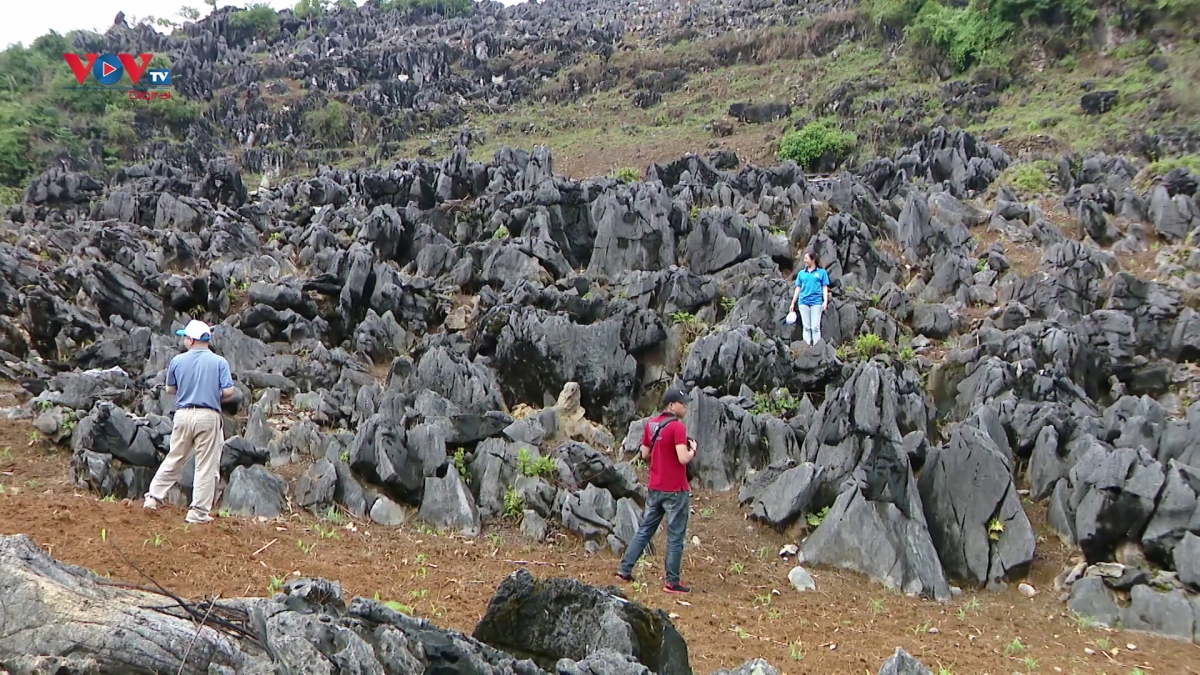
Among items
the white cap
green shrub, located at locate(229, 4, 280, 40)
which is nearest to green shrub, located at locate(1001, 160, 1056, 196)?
the white cap

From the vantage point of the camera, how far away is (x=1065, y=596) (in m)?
8.68

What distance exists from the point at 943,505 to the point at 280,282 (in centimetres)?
1502

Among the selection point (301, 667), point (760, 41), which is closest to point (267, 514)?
point (301, 667)

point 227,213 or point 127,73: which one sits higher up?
point 127,73

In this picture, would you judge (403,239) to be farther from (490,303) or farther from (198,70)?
(198,70)

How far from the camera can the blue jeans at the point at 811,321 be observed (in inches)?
601

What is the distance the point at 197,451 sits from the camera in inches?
309

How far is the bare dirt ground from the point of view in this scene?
20.9 feet

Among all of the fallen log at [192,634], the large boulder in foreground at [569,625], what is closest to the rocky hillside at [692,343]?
the large boulder in foreground at [569,625]

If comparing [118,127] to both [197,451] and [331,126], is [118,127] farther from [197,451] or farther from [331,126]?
[197,451]

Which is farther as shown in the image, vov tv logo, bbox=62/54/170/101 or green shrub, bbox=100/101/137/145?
vov tv logo, bbox=62/54/170/101

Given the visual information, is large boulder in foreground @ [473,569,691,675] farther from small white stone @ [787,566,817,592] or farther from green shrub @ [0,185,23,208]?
green shrub @ [0,185,23,208]

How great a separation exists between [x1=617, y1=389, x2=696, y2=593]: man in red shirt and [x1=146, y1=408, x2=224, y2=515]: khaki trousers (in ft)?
12.8

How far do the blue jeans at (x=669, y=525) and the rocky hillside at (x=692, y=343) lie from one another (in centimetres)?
147
